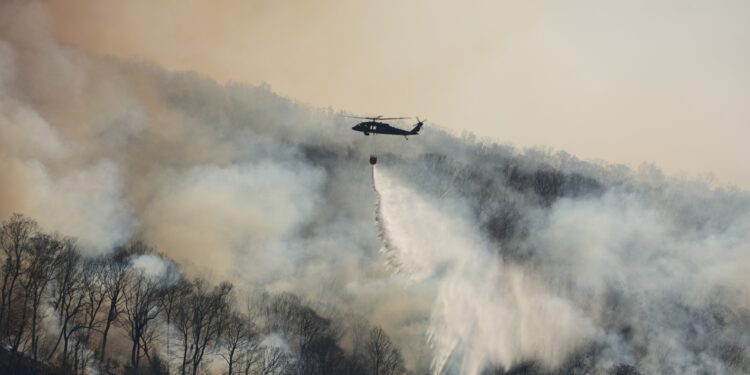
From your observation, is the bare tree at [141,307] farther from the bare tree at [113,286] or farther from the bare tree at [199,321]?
the bare tree at [199,321]

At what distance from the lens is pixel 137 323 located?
92125 millimetres

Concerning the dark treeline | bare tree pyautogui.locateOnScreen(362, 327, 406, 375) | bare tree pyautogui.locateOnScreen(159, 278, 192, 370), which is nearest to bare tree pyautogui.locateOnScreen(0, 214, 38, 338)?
the dark treeline

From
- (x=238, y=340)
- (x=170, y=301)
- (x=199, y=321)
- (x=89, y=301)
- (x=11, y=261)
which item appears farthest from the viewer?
(x=238, y=340)

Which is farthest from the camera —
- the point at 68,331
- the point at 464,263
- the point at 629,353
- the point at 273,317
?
the point at 629,353

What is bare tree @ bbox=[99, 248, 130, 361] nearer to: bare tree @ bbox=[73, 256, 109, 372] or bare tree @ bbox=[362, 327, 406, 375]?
bare tree @ bbox=[73, 256, 109, 372]

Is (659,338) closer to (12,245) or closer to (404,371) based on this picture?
(404,371)

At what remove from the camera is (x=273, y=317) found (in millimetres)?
106250

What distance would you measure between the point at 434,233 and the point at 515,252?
20793 mm

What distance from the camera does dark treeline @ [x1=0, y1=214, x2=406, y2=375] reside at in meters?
90.5

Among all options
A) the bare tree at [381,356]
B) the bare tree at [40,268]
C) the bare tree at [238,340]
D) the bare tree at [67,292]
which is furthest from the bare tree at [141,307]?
the bare tree at [381,356]

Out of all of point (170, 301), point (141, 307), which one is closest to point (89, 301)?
point (141, 307)

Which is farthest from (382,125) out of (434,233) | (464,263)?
(464,263)

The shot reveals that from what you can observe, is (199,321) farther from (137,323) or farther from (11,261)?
(11,261)

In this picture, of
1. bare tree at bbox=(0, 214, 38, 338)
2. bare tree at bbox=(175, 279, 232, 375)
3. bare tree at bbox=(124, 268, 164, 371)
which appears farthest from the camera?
bare tree at bbox=(175, 279, 232, 375)
